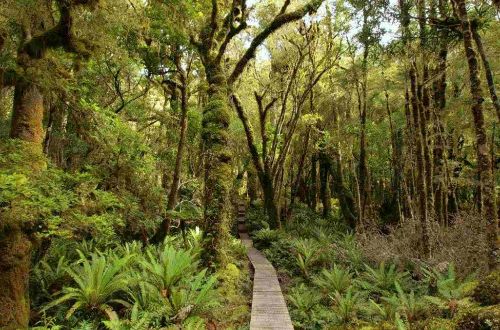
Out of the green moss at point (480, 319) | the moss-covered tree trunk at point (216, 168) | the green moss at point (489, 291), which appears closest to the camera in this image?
the green moss at point (480, 319)

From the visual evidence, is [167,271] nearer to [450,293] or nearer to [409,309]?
[409,309]

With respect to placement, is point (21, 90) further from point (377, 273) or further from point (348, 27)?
point (348, 27)

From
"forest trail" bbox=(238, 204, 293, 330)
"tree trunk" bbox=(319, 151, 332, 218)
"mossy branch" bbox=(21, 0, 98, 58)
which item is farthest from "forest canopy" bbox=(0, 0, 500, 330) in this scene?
"tree trunk" bbox=(319, 151, 332, 218)

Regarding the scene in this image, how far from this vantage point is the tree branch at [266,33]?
10852 millimetres

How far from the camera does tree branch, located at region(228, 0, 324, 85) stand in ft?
35.6

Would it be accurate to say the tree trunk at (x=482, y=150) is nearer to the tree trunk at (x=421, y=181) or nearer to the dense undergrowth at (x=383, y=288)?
the dense undergrowth at (x=383, y=288)

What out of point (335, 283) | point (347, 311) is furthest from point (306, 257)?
point (347, 311)

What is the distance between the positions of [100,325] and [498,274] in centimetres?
610

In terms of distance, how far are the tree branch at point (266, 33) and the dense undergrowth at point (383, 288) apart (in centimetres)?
588

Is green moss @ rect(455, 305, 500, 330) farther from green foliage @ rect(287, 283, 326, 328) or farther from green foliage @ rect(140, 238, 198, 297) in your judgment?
green foliage @ rect(140, 238, 198, 297)

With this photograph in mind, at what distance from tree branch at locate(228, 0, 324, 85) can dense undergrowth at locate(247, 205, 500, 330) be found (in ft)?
19.3

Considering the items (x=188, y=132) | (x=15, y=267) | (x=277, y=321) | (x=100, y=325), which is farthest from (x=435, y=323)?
(x=188, y=132)

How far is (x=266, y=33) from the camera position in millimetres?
11055

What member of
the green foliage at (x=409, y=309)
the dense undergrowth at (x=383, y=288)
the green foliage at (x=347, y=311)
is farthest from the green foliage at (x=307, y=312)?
the green foliage at (x=409, y=309)
